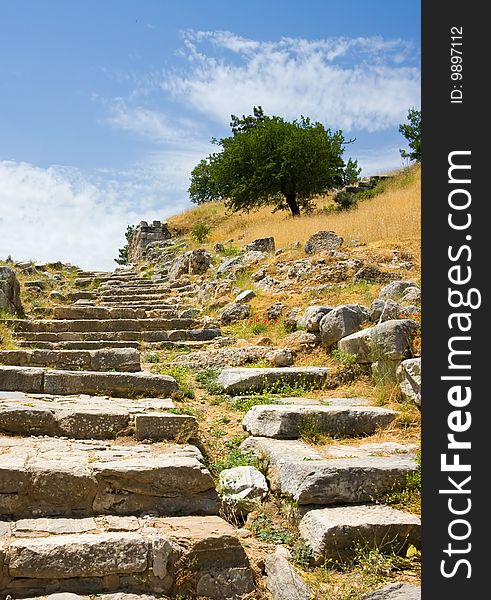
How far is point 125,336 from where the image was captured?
10.3m

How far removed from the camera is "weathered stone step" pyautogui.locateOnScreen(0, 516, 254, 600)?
10.8ft

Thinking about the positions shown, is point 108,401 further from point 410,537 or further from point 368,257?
point 368,257

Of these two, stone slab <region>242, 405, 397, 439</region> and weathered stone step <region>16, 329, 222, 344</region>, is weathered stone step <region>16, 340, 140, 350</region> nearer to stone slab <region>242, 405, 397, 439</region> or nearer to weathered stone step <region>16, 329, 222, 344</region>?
weathered stone step <region>16, 329, 222, 344</region>

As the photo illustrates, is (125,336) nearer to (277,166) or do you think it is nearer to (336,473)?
(336,473)

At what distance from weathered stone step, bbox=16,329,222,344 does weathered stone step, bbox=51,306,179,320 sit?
142 centimetres

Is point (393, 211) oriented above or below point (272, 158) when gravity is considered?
below

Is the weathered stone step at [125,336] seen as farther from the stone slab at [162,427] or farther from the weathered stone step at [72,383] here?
the stone slab at [162,427]

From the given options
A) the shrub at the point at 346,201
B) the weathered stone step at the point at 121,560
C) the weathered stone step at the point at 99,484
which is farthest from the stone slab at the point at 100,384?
the shrub at the point at 346,201

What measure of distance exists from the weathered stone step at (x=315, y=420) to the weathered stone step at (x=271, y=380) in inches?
50.3

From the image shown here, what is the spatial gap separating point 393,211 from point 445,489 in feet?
47.1

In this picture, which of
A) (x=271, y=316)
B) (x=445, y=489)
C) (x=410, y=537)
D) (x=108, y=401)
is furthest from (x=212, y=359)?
(x=445, y=489)

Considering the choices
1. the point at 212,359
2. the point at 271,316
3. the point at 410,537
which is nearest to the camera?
the point at 410,537

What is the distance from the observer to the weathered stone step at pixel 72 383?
633 centimetres

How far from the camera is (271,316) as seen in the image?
10.1 metres
